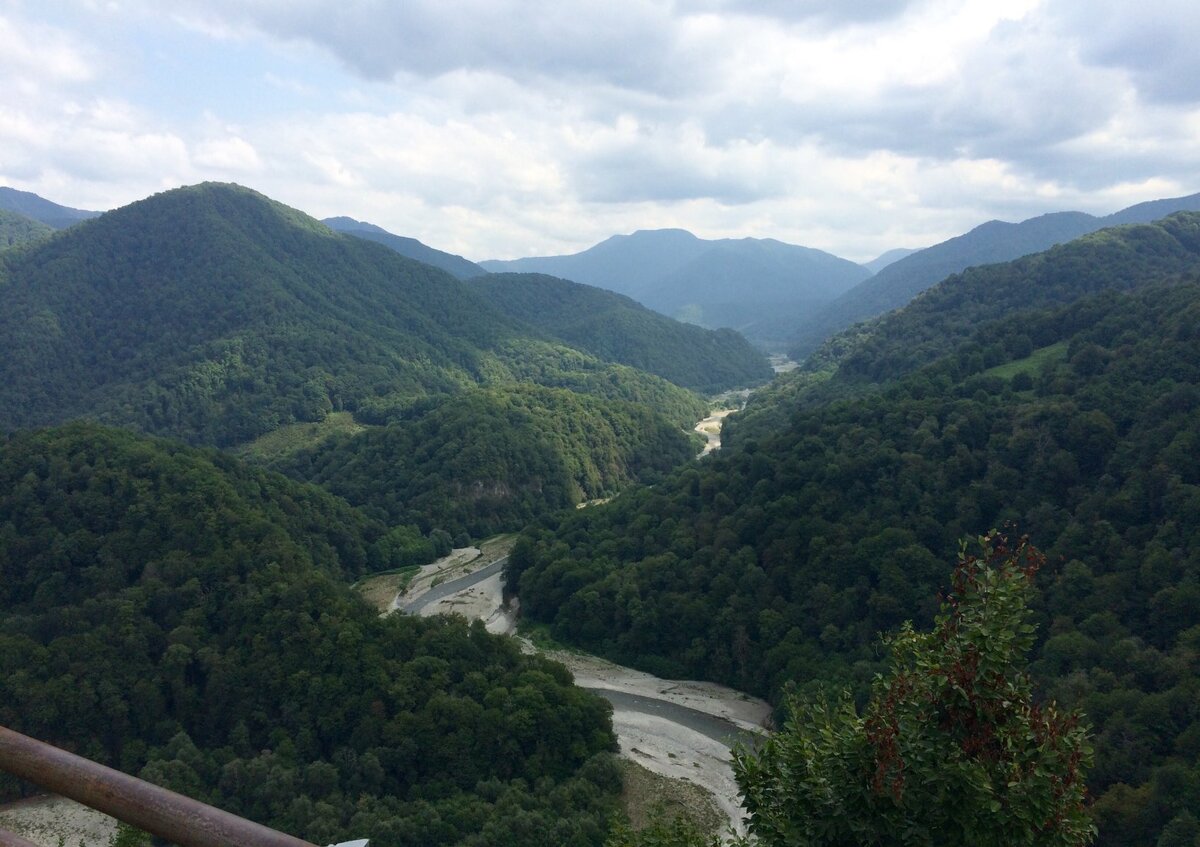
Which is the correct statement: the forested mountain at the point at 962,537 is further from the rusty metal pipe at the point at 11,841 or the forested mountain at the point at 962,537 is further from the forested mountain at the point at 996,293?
the rusty metal pipe at the point at 11,841

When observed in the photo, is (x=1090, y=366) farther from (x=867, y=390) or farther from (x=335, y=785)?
(x=335, y=785)

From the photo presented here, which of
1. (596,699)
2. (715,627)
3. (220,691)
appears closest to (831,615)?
(715,627)

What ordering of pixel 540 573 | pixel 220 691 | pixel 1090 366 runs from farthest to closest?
pixel 540 573
pixel 1090 366
pixel 220 691

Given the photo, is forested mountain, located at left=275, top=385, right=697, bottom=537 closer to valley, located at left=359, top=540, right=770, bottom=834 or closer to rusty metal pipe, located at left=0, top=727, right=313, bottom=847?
valley, located at left=359, top=540, right=770, bottom=834

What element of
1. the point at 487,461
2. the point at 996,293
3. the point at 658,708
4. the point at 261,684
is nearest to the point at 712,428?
the point at 996,293

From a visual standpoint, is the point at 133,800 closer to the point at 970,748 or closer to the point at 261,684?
the point at 970,748
